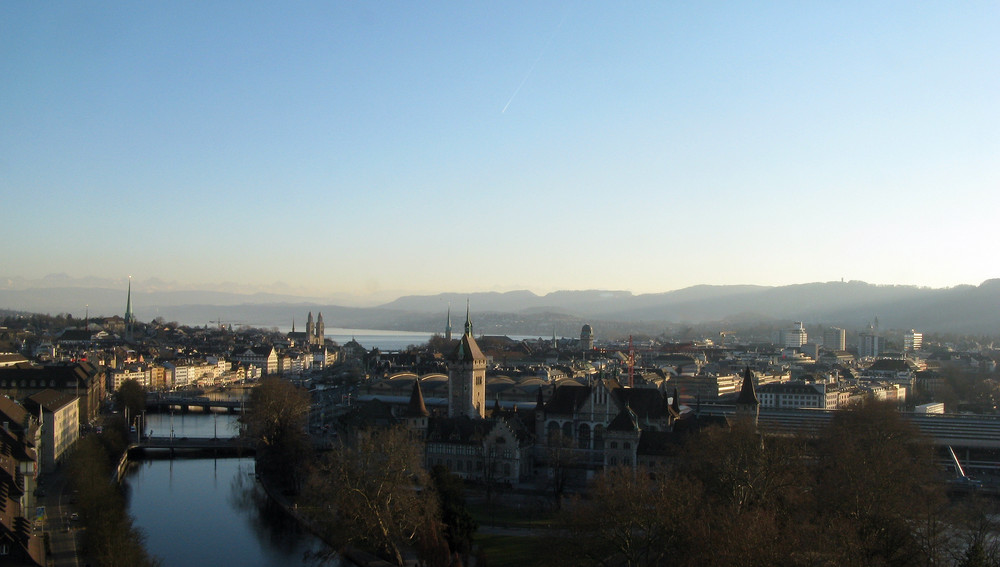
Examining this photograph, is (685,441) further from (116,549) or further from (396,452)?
(116,549)

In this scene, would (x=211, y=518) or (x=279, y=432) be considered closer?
(x=211, y=518)

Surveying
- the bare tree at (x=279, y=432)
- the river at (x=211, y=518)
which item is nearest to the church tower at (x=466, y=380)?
the bare tree at (x=279, y=432)

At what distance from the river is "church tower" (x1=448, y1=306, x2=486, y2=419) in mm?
12539

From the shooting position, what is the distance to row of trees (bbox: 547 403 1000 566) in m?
22.3

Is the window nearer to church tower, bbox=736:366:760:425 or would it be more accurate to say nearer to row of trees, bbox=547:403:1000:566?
church tower, bbox=736:366:760:425

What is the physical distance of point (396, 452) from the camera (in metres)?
34.0

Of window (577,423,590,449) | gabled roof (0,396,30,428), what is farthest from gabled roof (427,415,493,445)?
gabled roof (0,396,30,428)

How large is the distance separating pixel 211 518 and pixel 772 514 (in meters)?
24.1

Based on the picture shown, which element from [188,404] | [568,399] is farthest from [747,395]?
[188,404]

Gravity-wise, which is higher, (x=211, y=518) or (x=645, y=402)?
(x=645, y=402)

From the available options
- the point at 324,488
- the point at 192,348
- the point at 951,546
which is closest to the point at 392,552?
the point at 324,488

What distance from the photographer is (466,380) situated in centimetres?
5522

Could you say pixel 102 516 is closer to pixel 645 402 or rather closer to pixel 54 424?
pixel 54 424

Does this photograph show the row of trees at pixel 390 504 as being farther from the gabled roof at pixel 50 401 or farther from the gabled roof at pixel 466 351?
the gabled roof at pixel 50 401
